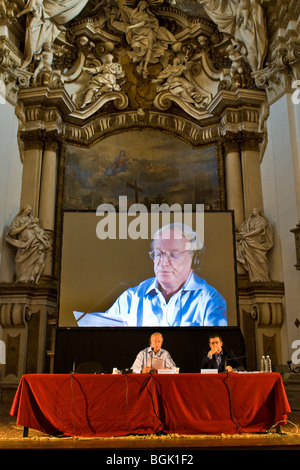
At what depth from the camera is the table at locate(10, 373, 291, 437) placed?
193 inches

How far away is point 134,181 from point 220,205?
2196 millimetres

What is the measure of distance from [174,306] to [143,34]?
692cm

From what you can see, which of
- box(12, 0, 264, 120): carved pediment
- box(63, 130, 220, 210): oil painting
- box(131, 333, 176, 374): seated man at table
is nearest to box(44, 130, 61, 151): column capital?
box(63, 130, 220, 210): oil painting

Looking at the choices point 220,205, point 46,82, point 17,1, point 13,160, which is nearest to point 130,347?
point 220,205

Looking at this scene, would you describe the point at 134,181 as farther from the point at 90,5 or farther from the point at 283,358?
the point at 283,358

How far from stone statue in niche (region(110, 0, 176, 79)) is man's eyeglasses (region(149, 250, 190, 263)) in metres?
4.91

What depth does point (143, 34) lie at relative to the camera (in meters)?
11.6

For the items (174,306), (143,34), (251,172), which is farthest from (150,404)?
(143,34)

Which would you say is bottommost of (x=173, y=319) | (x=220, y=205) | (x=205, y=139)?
(x=173, y=319)

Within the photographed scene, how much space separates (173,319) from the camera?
29.7 feet
